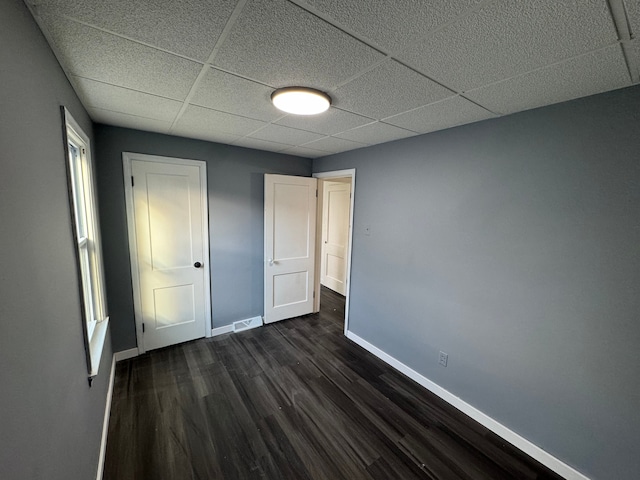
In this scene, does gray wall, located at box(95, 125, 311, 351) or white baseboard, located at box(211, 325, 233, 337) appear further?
white baseboard, located at box(211, 325, 233, 337)

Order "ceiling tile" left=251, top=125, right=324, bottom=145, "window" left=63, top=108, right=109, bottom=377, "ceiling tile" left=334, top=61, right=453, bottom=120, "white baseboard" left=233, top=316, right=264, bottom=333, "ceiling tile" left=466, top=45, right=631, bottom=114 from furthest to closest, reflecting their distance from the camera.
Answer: "white baseboard" left=233, top=316, right=264, bottom=333
"ceiling tile" left=251, top=125, right=324, bottom=145
"window" left=63, top=108, right=109, bottom=377
"ceiling tile" left=334, top=61, right=453, bottom=120
"ceiling tile" left=466, top=45, right=631, bottom=114

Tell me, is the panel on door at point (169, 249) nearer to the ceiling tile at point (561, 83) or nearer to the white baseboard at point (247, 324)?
the white baseboard at point (247, 324)

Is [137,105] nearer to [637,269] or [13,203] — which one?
[13,203]

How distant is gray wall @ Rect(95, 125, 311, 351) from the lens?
249 cm

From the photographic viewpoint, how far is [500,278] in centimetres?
192

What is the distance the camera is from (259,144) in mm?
2965

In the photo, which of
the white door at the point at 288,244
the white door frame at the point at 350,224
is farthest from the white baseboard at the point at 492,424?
the white door at the point at 288,244

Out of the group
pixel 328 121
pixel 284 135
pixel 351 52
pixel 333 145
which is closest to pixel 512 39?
pixel 351 52

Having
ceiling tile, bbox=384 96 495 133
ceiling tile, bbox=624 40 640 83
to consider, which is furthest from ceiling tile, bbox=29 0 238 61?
ceiling tile, bbox=624 40 640 83

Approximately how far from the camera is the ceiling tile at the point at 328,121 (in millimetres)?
1915

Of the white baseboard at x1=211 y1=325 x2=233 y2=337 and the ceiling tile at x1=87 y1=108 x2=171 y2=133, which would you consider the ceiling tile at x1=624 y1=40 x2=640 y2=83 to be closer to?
the ceiling tile at x1=87 y1=108 x2=171 y2=133

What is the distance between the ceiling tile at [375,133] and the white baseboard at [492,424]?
2.25 metres

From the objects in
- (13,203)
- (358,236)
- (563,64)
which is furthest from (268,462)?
(563,64)

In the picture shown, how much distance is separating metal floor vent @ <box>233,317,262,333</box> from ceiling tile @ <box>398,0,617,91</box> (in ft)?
10.7
